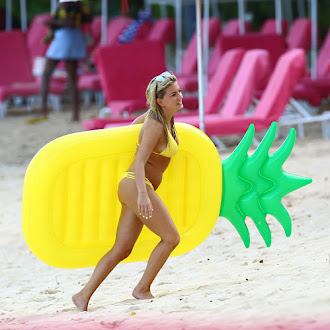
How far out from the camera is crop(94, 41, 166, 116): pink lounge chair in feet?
27.6

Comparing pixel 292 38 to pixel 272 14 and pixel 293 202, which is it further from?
pixel 272 14

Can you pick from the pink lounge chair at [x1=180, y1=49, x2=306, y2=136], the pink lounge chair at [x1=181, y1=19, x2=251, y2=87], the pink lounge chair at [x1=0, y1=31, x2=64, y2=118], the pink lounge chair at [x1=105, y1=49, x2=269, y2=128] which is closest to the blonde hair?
the pink lounge chair at [x1=180, y1=49, x2=306, y2=136]

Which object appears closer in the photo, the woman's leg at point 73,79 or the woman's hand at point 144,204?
the woman's hand at point 144,204

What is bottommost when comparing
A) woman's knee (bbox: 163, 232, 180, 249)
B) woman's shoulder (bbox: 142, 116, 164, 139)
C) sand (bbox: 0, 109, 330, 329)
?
sand (bbox: 0, 109, 330, 329)

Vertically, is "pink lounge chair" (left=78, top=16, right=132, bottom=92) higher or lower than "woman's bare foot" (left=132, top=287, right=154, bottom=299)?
higher

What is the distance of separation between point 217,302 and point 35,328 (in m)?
0.73

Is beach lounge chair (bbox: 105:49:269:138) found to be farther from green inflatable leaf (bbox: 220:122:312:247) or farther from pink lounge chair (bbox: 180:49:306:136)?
green inflatable leaf (bbox: 220:122:312:247)

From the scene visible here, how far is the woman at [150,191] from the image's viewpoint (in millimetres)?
3193

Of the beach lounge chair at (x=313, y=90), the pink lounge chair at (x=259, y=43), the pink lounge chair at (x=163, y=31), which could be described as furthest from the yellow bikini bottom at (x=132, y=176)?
the pink lounge chair at (x=163, y=31)

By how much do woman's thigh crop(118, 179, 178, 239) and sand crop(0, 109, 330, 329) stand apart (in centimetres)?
29

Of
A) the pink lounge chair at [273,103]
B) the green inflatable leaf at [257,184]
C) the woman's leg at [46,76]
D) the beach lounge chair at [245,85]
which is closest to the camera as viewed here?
the green inflatable leaf at [257,184]

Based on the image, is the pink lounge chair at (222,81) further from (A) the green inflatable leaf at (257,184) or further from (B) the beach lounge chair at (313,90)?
(A) the green inflatable leaf at (257,184)

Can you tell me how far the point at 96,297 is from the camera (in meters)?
3.68

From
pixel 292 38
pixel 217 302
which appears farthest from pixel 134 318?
pixel 292 38
